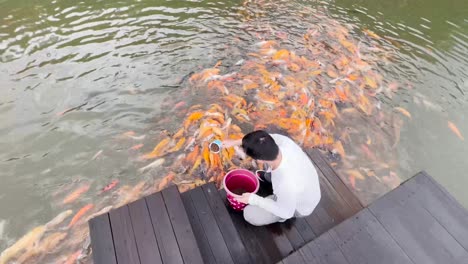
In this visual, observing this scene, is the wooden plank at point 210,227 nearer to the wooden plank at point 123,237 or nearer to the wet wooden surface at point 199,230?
the wet wooden surface at point 199,230

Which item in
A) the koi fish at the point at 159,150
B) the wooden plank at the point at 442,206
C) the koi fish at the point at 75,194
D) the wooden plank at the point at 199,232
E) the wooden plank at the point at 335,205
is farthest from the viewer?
the koi fish at the point at 159,150

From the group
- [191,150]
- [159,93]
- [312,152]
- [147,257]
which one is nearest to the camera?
[147,257]

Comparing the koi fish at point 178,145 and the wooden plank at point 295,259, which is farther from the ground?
the wooden plank at point 295,259

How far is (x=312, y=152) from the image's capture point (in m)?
4.09

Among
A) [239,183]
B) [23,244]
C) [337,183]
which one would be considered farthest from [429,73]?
[23,244]

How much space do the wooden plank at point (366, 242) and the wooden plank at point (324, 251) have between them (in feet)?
0.15

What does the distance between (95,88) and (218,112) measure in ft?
9.33

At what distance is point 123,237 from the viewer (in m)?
2.76

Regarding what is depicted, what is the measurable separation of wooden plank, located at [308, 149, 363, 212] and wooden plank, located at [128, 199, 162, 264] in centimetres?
235

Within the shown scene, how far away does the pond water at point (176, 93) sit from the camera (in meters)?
4.52

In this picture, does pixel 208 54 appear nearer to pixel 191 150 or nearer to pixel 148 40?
pixel 148 40

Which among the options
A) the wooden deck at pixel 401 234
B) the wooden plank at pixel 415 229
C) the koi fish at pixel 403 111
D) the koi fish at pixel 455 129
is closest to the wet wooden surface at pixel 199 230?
the wooden deck at pixel 401 234

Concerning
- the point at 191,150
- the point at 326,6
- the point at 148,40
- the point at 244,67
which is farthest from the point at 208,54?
the point at 326,6

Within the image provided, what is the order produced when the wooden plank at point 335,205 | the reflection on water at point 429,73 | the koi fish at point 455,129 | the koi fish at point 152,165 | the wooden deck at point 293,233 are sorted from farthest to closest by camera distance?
1. the koi fish at point 455,129
2. the reflection on water at point 429,73
3. the koi fish at point 152,165
4. the wooden plank at point 335,205
5. the wooden deck at point 293,233
